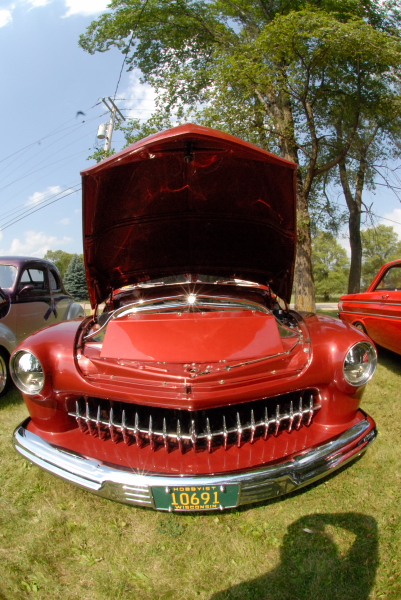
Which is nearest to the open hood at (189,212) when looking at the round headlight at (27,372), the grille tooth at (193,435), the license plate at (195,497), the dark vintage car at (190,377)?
the dark vintage car at (190,377)

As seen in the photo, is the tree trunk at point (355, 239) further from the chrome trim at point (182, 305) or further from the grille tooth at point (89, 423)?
the grille tooth at point (89, 423)

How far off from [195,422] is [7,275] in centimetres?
370

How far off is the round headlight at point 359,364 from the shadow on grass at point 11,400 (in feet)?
9.48

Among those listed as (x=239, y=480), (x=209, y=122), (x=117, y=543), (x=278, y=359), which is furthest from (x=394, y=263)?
(x=209, y=122)

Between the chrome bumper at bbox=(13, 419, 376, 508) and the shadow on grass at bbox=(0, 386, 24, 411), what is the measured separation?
5.78 feet

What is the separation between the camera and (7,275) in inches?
178

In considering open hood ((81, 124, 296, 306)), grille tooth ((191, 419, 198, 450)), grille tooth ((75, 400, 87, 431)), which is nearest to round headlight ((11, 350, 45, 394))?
grille tooth ((75, 400, 87, 431))

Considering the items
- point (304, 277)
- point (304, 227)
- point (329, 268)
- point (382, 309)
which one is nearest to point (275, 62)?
point (304, 227)

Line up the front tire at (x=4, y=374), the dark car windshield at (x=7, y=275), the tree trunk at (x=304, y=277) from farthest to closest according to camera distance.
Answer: the tree trunk at (x=304, y=277), the dark car windshield at (x=7, y=275), the front tire at (x=4, y=374)

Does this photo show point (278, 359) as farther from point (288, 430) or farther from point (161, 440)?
point (161, 440)

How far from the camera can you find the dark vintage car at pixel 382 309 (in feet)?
12.5

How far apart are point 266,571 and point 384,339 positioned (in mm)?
3127

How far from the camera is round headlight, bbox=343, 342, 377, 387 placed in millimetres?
1981

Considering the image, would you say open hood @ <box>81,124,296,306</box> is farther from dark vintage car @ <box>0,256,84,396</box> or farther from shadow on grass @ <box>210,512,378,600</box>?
shadow on grass @ <box>210,512,378,600</box>
